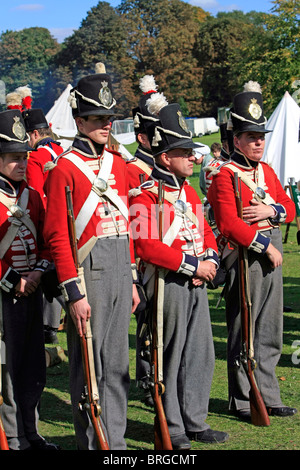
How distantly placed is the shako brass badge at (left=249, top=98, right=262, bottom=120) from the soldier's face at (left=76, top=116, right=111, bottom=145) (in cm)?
148

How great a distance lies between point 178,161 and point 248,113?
0.90 meters

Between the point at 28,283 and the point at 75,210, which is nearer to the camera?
the point at 75,210

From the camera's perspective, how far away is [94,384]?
4.44 meters

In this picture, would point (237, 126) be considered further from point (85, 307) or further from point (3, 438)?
point (3, 438)

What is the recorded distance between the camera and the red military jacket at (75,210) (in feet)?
14.6

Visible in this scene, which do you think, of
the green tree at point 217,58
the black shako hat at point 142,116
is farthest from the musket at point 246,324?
the green tree at point 217,58

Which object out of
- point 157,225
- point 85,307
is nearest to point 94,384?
point 85,307

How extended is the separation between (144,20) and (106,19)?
232 inches

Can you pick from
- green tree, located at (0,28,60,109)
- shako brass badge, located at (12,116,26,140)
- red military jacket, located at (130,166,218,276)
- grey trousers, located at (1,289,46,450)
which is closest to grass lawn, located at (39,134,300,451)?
grey trousers, located at (1,289,46,450)

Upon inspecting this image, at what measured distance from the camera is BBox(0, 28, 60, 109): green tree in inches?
2790

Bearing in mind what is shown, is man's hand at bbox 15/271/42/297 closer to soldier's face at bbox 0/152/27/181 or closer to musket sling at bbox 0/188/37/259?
musket sling at bbox 0/188/37/259

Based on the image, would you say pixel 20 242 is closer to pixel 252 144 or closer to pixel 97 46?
pixel 252 144

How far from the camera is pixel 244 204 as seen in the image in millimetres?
5734

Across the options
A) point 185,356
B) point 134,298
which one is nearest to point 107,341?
point 134,298
